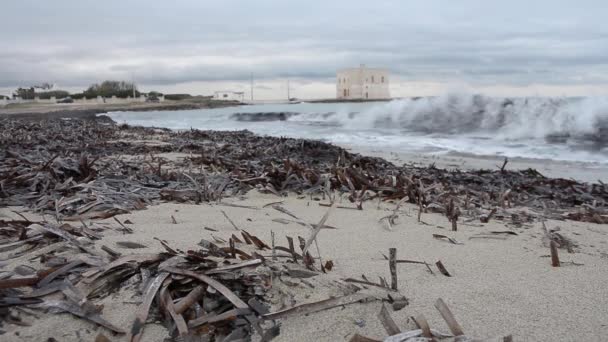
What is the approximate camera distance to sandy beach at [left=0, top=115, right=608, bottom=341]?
1436mm

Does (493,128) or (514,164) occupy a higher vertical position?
(493,128)

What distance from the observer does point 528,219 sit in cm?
317

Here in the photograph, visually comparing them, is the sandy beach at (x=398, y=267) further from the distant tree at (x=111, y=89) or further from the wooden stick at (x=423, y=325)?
the distant tree at (x=111, y=89)

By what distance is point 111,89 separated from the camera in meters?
83.9

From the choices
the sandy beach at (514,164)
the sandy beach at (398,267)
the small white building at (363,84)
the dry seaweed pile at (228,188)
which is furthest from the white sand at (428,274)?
the small white building at (363,84)

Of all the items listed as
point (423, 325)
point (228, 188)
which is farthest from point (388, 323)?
point (228, 188)

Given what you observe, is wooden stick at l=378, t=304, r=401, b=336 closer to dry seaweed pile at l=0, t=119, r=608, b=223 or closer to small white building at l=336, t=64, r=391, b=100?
dry seaweed pile at l=0, t=119, r=608, b=223

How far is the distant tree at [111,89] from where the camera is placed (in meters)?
78.0

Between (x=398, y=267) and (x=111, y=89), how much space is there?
90023mm

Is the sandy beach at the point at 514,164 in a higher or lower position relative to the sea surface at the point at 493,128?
lower

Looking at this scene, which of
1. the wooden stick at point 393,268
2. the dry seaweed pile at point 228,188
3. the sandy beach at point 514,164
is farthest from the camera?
the sandy beach at point 514,164

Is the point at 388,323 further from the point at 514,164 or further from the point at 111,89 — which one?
the point at 111,89

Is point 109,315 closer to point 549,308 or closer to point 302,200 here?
point 549,308

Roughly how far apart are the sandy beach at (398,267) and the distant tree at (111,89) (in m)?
80.3
